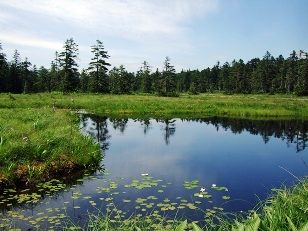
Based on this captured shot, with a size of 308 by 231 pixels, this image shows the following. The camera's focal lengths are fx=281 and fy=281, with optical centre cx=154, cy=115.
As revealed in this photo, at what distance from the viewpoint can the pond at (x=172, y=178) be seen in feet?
21.5

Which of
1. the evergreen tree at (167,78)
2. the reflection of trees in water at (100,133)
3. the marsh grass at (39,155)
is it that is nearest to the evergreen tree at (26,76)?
the evergreen tree at (167,78)

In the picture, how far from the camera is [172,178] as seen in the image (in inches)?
358

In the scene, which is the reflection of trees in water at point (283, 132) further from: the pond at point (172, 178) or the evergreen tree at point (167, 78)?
the evergreen tree at point (167, 78)

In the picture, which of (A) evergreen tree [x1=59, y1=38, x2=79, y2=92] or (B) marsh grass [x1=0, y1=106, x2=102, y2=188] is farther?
(A) evergreen tree [x1=59, y1=38, x2=79, y2=92]

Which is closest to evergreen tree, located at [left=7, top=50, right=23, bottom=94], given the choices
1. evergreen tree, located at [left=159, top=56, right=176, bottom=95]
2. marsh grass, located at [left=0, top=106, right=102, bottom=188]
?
evergreen tree, located at [left=159, top=56, right=176, bottom=95]

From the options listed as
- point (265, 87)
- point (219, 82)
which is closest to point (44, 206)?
point (265, 87)

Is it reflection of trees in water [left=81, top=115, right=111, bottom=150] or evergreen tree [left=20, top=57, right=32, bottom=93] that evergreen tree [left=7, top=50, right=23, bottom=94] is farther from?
reflection of trees in water [left=81, top=115, right=111, bottom=150]

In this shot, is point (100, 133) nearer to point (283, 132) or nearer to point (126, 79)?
point (283, 132)

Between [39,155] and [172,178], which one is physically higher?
[39,155]

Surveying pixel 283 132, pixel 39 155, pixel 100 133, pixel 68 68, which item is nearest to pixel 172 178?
pixel 39 155

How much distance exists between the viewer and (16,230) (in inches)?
199

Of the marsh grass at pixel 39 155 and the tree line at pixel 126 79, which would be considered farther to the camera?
the tree line at pixel 126 79

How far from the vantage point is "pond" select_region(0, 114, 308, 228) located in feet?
21.5

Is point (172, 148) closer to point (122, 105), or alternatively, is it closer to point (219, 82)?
point (122, 105)
